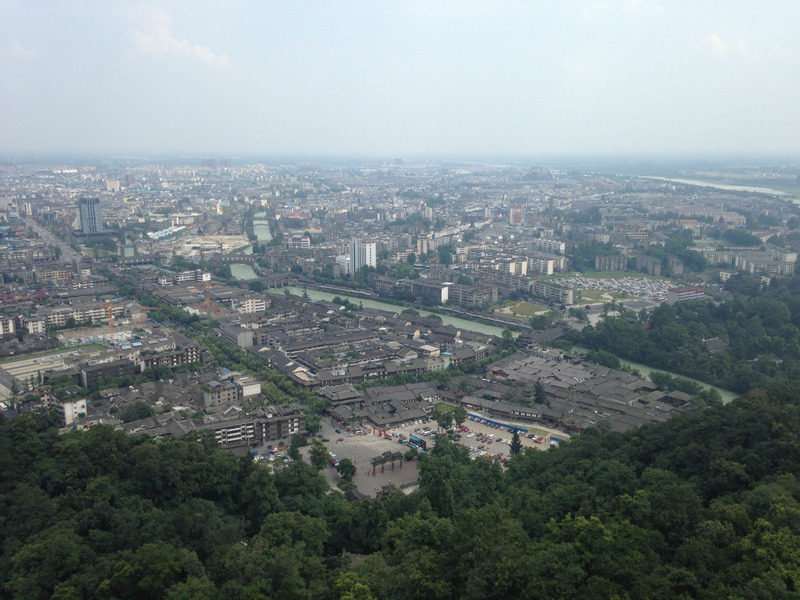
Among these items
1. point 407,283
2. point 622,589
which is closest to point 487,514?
point 622,589

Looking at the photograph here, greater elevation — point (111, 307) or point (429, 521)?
point (429, 521)

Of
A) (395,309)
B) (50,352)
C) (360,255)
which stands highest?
(360,255)

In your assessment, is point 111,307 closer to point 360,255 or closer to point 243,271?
point 243,271

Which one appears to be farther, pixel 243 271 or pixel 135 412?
pixel 243 271

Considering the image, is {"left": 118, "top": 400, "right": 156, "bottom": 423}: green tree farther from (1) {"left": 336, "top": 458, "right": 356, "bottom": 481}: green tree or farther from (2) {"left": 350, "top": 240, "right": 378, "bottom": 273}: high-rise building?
(2) {"left": 350, "top": 240, "right": 378, "bottom": 273}: high-rise building

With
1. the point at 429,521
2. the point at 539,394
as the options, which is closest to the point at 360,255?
the point at 539,394

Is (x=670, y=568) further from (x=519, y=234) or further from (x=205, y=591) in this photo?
(x=519, y=234)
